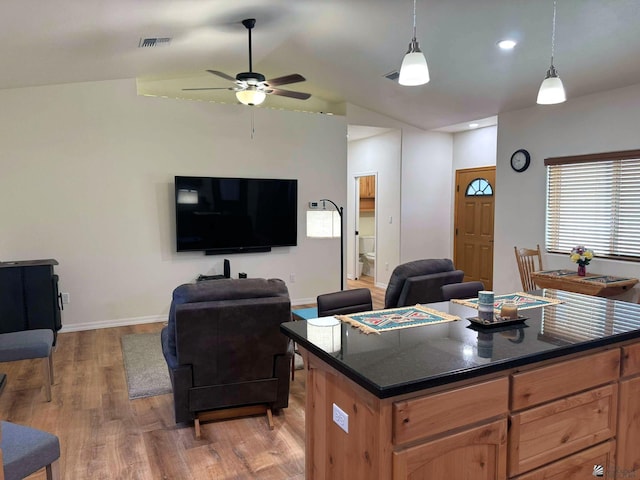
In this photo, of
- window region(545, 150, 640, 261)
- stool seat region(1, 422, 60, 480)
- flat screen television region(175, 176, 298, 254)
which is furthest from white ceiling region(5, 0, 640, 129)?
stool seat region(1, 422, 60, 480)

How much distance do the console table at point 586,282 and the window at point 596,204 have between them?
35 cm

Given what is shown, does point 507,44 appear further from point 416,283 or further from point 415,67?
point 416,283

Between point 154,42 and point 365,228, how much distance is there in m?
5.75

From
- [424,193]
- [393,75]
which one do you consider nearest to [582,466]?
[393,75]

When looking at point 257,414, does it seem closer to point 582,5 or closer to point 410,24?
point 410,24

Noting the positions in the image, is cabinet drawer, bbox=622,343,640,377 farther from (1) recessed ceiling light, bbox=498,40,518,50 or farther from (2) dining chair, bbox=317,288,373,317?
(1) recessed ceiling light, bbox=498,40,518,50

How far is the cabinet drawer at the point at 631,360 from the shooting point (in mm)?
2025

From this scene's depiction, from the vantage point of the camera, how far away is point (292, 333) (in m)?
2.00

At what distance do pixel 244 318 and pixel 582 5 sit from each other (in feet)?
11.4

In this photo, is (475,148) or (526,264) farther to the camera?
(475,148)

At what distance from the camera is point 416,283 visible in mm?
3621

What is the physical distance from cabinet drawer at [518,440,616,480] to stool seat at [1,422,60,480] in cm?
195

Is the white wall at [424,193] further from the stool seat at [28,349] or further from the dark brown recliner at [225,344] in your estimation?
the stool seat at [28,349]
